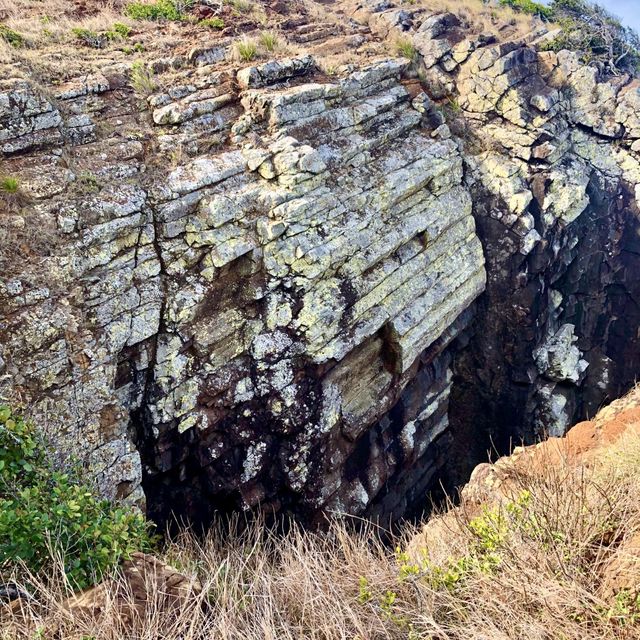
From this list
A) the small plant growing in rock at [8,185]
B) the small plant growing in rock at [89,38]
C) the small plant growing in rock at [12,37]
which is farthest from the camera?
the small plant growing in rock at [89,38]

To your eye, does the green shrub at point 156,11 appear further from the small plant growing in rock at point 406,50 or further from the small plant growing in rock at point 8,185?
the small plant growing in rock at point 8,185

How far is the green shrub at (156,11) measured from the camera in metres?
13.1

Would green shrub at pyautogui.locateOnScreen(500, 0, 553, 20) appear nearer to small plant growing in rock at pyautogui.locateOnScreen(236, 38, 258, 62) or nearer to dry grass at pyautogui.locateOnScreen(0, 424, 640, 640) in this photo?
small plant growing in rock at pyautogui.locateOnScreen(236, 38, 258, 62)

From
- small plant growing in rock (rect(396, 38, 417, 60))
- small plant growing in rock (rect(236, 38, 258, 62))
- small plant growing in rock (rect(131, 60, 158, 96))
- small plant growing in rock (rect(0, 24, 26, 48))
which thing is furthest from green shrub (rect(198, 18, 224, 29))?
small plant growing in rock (rect(396, 38, 417, 60))

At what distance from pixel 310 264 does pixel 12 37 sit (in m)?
7.20

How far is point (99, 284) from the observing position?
8.44 meters

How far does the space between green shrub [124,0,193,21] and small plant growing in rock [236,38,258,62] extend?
252cm

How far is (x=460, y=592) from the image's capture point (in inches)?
195

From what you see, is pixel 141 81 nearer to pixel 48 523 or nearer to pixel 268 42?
→ pixel 268 42

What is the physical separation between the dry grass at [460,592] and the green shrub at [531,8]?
17.7 m

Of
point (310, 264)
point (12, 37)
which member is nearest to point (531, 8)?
point (310, 264)

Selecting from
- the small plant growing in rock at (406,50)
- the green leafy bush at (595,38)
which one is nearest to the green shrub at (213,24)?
the small plant growing in rock at (406,50)

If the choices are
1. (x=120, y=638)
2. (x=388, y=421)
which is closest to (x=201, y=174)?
(x=388, y=421)

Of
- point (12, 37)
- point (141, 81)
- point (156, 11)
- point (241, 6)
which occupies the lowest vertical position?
point (141, 81)
